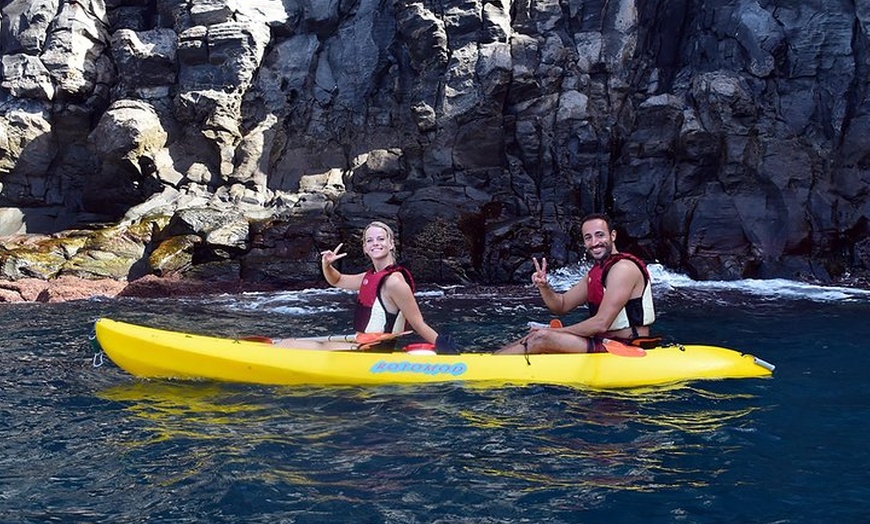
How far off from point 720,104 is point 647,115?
1953 millimetres

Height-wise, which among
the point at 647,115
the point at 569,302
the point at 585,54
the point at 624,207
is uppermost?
A: the point at 585,54

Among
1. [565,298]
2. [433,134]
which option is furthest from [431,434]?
[433,134]

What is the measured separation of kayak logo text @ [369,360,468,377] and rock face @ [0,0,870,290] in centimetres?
1156

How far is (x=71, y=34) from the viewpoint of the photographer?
23.3 m


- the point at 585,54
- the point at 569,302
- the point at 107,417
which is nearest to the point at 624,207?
the point at 585,54

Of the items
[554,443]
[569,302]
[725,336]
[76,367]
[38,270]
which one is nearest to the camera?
[554,443]

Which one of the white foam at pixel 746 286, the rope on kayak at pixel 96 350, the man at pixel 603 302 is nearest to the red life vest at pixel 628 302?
the man at pixel 603 302

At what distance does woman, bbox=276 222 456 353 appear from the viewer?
21.7ft

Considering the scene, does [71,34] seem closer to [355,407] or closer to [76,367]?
[76,367]

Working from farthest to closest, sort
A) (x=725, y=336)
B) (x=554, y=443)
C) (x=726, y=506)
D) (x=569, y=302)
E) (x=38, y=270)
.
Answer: (x=38, y=270) → (x=725, y=336) → (x=569, y=302) → (x=554, y=443) → (x=726, y=506)

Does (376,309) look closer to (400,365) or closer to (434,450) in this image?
(400,365)

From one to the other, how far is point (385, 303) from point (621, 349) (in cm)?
220

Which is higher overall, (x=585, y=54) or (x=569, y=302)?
(x=585, y=54)

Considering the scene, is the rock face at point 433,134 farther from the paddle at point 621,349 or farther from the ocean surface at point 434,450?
the paddle at point 621,349
